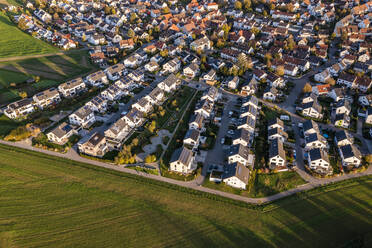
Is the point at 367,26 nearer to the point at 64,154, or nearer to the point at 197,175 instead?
the point at 197,175

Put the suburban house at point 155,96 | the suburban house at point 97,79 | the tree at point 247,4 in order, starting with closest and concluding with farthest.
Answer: the suburban house at point 155,96, the suburban house at point 97,79, the tree at point 247,4

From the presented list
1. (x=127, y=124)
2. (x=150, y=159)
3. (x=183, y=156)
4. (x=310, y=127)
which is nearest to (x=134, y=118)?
(x=127, y=124)

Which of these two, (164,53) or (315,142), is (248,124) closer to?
(315,142)

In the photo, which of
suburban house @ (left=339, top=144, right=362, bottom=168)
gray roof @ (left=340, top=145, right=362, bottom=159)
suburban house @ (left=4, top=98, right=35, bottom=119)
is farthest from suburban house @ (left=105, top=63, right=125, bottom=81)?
suburban house @ (left=339, top=144, right=362, bottom=168)

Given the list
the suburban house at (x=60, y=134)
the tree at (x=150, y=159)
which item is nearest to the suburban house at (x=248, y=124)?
the tree at (x=150, y=159)

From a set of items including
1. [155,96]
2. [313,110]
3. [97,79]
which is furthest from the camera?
[97,79]

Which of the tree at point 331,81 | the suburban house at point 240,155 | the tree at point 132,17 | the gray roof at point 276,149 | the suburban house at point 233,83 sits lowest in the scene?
the suburban house at point 240,155

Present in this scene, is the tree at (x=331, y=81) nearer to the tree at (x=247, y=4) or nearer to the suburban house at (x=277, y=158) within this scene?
the suburban house at (x=277, y=158)
